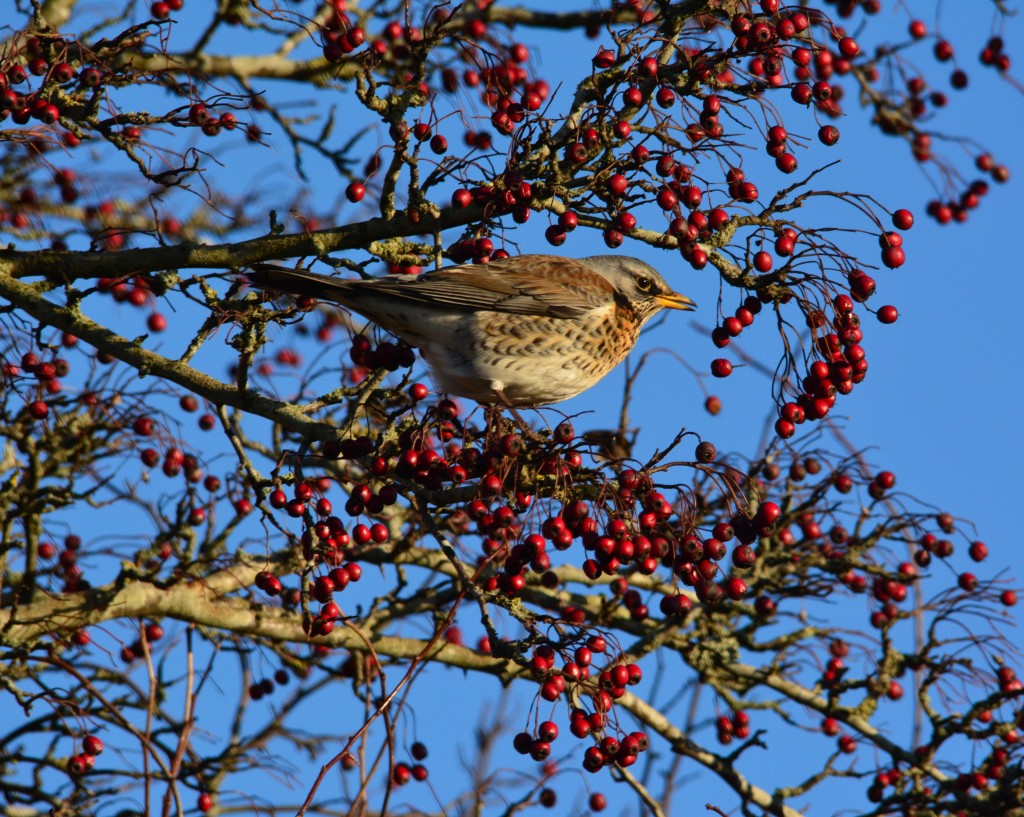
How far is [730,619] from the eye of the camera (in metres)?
6.61

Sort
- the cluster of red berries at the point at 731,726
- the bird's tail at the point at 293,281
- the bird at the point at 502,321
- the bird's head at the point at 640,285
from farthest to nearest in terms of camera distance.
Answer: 1. the cluster of red berries at the point at 731,726
2. the bird's head at the point at 640,285
3. the bird at the point at 502,321
4. the bird's tail at the point at 293,281

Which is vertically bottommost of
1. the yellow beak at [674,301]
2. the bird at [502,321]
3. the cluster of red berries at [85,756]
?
the cluster of red berries at [85,756]

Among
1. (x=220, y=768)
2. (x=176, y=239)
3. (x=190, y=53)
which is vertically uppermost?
(x=190, y=53)

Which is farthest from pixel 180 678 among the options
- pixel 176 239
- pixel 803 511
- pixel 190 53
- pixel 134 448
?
pixel 190 53

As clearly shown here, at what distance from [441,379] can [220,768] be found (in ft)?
7.70

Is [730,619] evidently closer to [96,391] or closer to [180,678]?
[180,678]

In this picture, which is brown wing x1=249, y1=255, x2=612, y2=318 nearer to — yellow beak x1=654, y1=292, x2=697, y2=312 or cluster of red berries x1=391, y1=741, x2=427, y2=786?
yellow beak x1=654, y1=292, x2=697, y2=312

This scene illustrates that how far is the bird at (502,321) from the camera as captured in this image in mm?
5086

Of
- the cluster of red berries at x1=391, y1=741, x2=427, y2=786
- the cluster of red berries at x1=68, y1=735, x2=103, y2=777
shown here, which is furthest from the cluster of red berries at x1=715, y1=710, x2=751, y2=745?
the cluster of red berries at x1=68, y1=735, x2=103, y2=777

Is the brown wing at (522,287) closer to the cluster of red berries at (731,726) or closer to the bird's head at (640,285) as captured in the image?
the bird's head at (640,285)

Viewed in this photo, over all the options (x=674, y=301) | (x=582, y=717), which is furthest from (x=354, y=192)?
(x=582, y=717)

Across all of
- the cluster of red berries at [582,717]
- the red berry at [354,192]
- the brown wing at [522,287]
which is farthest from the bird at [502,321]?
the cluster of red berries at [582,717]

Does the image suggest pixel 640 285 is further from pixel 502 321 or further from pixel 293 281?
pixel 293 281

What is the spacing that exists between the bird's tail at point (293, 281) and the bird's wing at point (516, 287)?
22 cm
